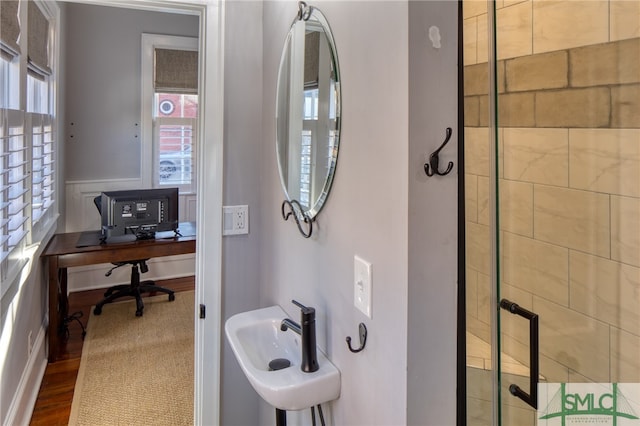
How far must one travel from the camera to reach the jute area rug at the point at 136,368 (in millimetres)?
2480

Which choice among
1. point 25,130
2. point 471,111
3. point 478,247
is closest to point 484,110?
point 471,111

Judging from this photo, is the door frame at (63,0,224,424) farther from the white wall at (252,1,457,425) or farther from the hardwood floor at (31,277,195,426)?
the hardwood floor at (31,277,195,426)

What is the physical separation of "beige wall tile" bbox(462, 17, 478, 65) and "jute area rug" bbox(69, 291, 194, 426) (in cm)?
238

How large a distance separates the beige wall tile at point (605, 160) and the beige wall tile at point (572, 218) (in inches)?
1.5

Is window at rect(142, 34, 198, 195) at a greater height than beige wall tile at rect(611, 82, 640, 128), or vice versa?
window at rect(142, 34, 198, 195)

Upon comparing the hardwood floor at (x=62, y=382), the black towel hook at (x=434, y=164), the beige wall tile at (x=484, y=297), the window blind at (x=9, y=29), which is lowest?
the hardwood floor at (x=62, y=382)

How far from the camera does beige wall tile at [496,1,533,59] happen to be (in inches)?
55.7

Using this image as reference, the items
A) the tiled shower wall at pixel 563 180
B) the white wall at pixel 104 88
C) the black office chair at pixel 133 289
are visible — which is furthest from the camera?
the white wall at pixel 104 88

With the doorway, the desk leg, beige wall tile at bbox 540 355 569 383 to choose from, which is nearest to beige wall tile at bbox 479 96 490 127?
the doorway

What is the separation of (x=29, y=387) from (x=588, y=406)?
2876mm

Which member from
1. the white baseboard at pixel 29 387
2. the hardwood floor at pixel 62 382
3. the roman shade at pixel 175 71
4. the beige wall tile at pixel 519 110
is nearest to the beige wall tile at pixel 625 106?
the beige wall tile at pixel 519 110

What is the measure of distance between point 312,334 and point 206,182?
89 cm

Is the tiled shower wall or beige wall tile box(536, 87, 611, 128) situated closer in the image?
the tiled shower wall

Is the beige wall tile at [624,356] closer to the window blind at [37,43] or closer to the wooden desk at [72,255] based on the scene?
the wooden desk at [72,255]
